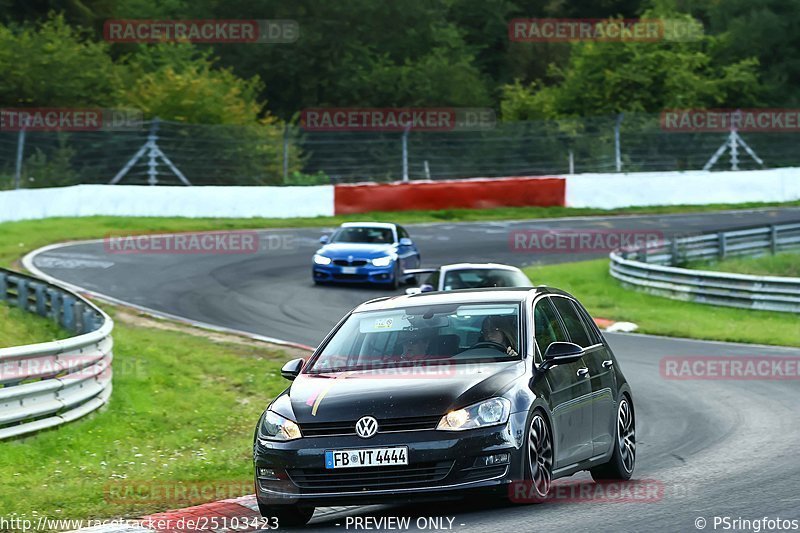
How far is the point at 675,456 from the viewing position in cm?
1177

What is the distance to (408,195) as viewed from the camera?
40469 millimetres

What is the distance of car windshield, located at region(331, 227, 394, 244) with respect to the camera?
28547 mm

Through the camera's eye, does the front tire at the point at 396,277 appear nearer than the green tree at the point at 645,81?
Yes

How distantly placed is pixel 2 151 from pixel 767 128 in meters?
27.9

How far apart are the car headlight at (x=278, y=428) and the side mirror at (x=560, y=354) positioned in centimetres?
172

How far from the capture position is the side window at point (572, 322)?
33.7 feet

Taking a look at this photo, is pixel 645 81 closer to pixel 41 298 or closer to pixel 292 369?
pixel 41 298

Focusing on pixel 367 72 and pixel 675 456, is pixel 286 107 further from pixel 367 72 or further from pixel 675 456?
pixel 675 456

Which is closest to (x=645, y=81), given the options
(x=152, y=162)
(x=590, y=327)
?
(x=152, y=162)

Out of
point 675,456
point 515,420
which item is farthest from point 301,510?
point 675,456

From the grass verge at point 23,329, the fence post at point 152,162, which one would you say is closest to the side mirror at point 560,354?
the grass verge at point 23,329

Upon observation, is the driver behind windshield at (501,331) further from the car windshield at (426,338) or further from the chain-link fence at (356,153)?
the chain-link fence at (356,153)

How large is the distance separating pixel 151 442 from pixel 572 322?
428cm
